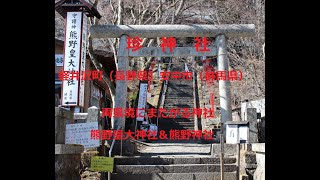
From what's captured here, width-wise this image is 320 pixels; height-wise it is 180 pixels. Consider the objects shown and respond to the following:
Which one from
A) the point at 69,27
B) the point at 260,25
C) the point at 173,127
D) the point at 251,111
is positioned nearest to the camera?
the point at 69,27

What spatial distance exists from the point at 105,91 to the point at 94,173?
16028 millimetres

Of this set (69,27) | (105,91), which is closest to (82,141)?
(69,27)

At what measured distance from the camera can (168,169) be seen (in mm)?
9422

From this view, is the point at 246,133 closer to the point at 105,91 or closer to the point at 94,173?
the point at 94,173

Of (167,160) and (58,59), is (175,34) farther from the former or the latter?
(58,59)

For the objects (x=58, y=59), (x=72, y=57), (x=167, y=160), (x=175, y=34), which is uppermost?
(x=175, y=34)

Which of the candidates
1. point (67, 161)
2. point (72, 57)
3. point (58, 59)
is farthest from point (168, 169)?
point (58, 59)

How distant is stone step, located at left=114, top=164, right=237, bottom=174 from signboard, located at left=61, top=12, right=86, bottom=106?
2.29 m

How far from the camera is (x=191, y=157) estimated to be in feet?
32.6

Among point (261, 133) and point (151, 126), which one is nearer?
point (261, 133)

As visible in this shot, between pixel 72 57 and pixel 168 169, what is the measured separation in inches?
143

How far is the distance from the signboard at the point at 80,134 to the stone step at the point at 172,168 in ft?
3.86

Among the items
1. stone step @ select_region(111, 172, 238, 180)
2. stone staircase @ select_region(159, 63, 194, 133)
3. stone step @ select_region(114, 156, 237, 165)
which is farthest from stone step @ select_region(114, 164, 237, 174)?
stone staircase @ select_region(159, 63, 194, 133)
